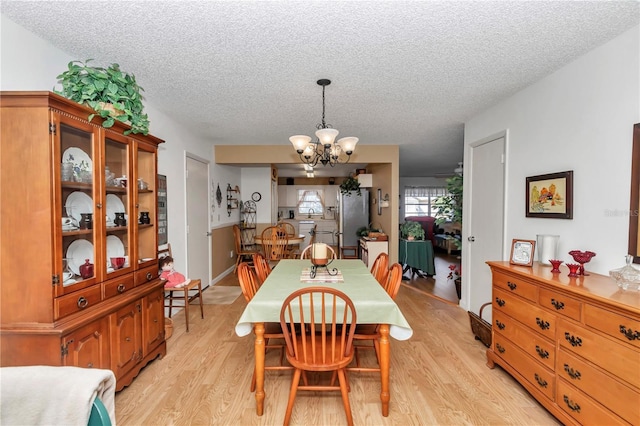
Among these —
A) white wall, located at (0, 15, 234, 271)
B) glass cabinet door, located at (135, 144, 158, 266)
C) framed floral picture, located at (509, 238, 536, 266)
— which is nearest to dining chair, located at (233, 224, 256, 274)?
white wall, located at (0, 15, 234, 271)

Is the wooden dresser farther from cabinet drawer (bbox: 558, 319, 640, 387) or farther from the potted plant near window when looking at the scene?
the potted plant near window

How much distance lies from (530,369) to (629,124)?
5.64 feet

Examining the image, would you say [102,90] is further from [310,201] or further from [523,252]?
[310,201]

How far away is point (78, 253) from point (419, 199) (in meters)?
9.68

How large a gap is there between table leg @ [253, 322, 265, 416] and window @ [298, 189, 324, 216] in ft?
25.0

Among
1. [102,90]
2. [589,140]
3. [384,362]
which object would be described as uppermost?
[102,90]

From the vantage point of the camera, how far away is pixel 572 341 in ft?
5.55

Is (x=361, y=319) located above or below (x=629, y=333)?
below

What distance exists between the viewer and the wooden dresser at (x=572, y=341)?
141cm

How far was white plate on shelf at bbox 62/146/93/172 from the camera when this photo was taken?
171 cm

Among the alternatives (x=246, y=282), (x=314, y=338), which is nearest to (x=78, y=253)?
(x=246, y=282)

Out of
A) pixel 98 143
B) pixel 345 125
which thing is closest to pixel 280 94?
pixel 345 125

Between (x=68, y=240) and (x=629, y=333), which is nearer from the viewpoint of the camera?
(x=629, y=333)

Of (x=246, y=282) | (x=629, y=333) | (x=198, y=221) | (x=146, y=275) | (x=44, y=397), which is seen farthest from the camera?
(x=198, y=221)
